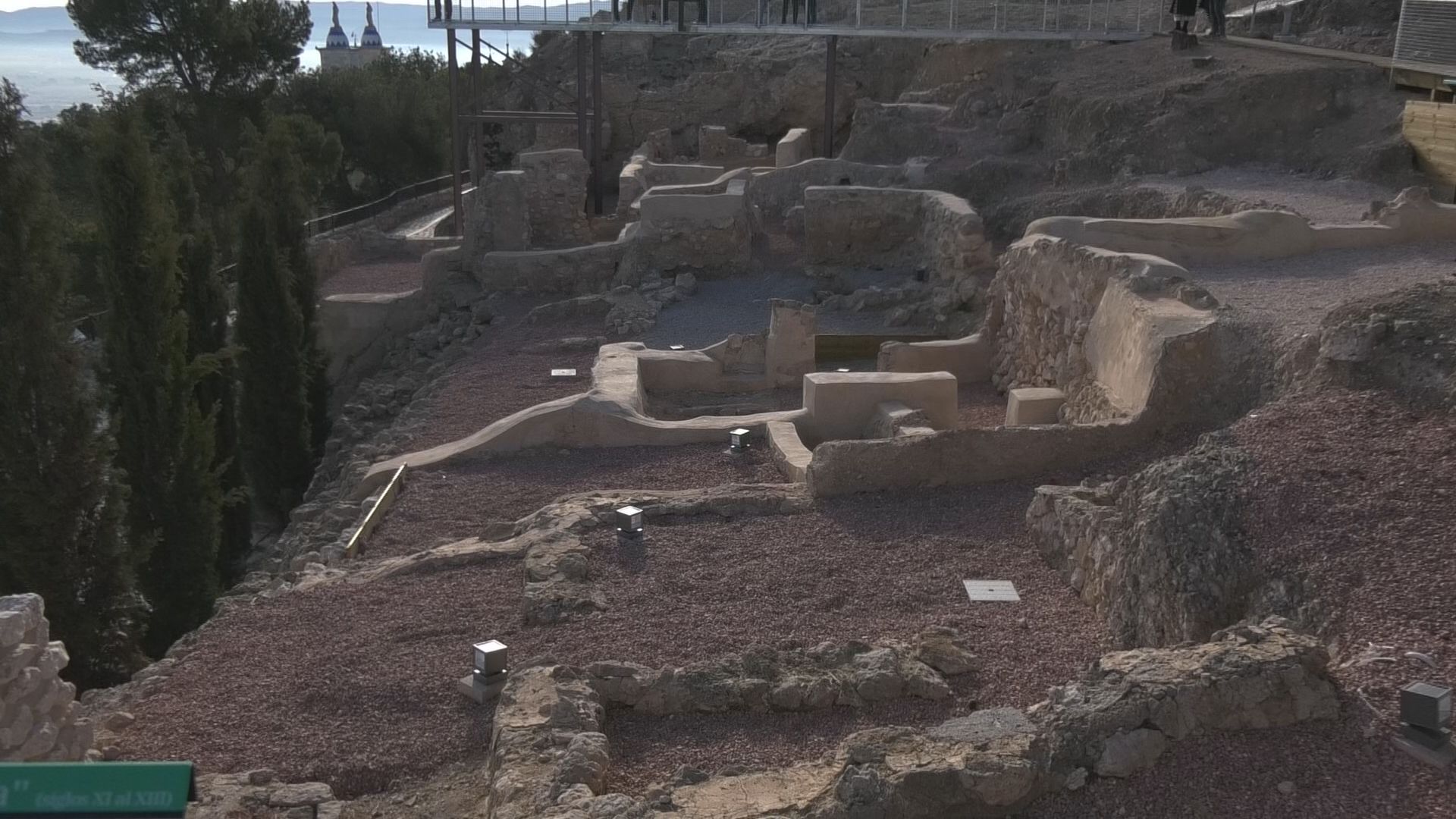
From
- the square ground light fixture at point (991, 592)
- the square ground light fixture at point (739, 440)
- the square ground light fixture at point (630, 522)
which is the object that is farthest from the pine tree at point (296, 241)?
the square ground light fixture at point (991, 592)

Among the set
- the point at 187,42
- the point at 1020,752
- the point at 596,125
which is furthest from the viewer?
the point at 187,42

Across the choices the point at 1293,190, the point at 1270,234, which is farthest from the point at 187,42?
the point at 1270,234

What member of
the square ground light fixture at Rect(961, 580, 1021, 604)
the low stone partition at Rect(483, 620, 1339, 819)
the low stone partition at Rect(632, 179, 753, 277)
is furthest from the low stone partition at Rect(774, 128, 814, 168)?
the low stone partition at Rect(483, 620, 1339, 819)

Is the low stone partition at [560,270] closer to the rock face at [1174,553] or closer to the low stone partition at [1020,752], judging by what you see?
the rock face at [1174,553]

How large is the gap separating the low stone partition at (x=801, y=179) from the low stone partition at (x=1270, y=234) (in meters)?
8.45

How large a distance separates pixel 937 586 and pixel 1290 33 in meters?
19.0

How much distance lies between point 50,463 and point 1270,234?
10.9 metres

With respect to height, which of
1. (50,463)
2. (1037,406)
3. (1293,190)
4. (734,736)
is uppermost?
(1293,190)

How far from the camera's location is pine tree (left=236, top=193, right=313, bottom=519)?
15242 millimetres

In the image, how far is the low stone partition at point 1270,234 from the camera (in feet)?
36.5

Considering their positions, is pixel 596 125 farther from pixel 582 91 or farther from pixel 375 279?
pixel 375 279

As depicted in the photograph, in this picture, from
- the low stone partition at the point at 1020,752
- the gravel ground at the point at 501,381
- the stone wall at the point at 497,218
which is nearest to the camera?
the low stone partition at the point at 1020,752

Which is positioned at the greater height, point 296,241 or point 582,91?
point 582,91

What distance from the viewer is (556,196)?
67.7ft
